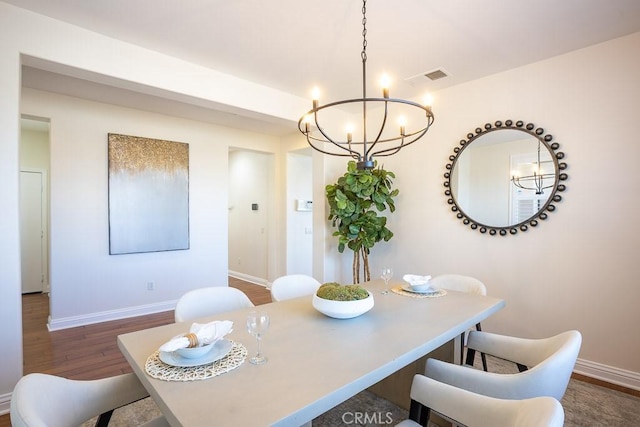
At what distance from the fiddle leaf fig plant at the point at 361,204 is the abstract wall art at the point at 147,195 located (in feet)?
7.04

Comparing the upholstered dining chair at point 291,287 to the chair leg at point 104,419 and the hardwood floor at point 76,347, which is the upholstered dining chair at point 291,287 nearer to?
the chair leg at point 104,419

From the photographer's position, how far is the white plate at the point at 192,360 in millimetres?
1215

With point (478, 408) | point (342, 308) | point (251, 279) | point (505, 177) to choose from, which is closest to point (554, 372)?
point (478, 408)

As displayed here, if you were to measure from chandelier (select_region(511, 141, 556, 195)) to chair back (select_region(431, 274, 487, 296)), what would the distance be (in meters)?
1.04

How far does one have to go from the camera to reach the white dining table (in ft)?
3.22

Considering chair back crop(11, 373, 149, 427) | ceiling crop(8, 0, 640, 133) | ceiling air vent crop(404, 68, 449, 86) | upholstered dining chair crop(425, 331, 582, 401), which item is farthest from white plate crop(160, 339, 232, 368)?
ceiling air vent crop(404, 68, 449, 86)

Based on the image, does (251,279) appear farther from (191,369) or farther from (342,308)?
(191,369)

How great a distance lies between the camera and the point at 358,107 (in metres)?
4.02

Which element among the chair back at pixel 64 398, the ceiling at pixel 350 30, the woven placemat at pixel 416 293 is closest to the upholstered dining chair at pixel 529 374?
the woven placemat at pixel 416 293

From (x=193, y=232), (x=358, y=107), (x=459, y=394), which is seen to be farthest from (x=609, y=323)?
(x=193, y=232)

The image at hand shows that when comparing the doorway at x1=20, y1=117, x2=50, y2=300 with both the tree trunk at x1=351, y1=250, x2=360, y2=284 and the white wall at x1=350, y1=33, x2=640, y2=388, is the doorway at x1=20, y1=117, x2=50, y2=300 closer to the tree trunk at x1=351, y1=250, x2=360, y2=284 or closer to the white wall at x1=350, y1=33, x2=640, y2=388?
the tree trunk at x1=351, y1=250, x2=360, y2=284

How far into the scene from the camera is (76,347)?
3.29 m

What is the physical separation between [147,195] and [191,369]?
3.67 meters

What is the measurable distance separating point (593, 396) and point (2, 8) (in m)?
4.78
